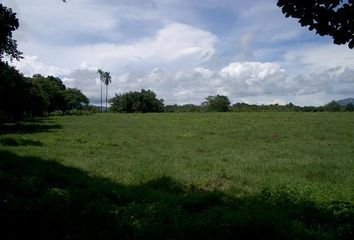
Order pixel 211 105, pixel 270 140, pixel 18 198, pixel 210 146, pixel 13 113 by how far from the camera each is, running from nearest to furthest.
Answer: pixel 18 198
pixel 210 146
pixel 270 140
pixel 13 113
pixel 211 105

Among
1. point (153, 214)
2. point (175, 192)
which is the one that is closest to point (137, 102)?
point (175, 192)

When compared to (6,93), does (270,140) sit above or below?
below

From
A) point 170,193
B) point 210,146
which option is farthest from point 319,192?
point 210,146

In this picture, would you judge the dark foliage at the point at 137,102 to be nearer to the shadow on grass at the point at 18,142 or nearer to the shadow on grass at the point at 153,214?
the shadow on grass at the point at 18,142

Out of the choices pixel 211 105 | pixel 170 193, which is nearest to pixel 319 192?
pixel 170 193

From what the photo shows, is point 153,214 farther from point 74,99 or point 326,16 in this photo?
point 74,99

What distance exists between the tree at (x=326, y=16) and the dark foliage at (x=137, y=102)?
11506 cm

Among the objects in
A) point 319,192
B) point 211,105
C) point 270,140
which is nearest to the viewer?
point 319,192

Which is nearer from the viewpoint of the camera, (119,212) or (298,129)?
(119,212)

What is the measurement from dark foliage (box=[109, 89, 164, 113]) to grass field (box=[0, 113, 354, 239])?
94925 mm

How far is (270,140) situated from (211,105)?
9347 centimetres

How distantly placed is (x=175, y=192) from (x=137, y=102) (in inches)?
4312

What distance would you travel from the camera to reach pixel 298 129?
42.0 meters

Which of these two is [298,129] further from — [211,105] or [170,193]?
[211,105]
